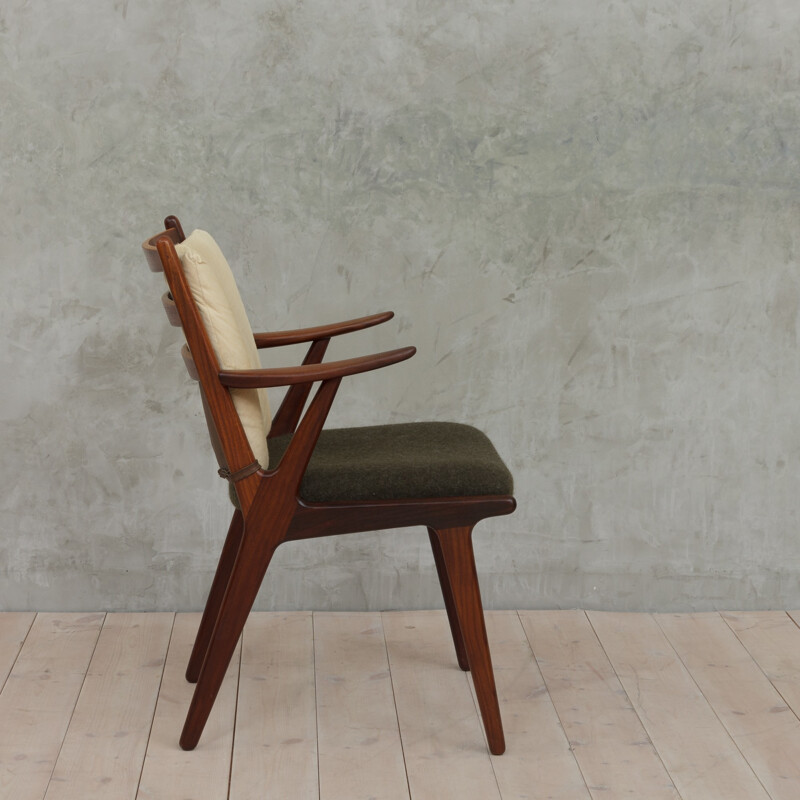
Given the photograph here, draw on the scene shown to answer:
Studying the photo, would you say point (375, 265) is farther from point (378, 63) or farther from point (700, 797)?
point (700, 797)

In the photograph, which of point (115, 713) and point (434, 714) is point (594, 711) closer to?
point (434, 714)

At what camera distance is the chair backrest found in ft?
6.44

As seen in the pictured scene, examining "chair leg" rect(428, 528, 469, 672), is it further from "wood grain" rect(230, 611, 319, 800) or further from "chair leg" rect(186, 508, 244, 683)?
"chair leg" rect(186, 508, 244, 683)

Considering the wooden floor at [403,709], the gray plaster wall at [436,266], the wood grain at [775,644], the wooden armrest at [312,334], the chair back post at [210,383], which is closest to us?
the chair back post at [210,383]

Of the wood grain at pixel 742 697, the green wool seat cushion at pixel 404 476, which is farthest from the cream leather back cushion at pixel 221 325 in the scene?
the wood grain at pixel 742 697

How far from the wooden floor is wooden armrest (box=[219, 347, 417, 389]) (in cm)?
79

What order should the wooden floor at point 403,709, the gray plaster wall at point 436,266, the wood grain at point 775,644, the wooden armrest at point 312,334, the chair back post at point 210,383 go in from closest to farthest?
1. the chair back post at point 210,383
2. the wooden floor at point 403,709
3. the wooden armrest at point 312,334
4. the wood grain at point 775,644
5. the gray plaster wall at point 436,266

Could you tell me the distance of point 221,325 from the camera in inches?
79.7

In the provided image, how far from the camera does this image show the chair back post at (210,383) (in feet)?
6.37

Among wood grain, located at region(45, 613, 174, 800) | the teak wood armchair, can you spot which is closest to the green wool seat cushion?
the teak wood armchair

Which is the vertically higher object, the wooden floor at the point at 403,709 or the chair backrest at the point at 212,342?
the chair backrest at the point at 212,342

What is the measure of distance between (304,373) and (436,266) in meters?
0.86

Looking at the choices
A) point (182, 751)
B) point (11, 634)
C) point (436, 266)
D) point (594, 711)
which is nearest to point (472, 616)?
point (594, 711)

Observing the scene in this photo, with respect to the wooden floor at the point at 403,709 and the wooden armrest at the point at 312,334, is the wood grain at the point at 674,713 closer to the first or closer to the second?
the wooden floor at the point at 403,709
